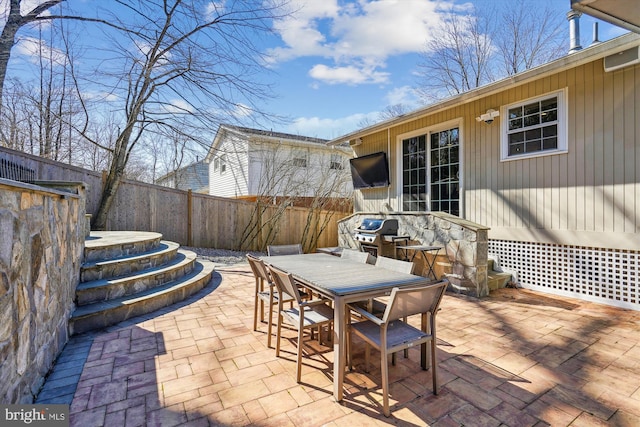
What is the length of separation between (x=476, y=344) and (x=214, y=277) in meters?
4.45

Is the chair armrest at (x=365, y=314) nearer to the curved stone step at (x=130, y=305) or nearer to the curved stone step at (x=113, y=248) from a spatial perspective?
the curved stone step at (x=130, y=305)

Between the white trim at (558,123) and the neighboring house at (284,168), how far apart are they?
18.0 feet

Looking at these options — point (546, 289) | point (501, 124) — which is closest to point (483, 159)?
point (501, 124)

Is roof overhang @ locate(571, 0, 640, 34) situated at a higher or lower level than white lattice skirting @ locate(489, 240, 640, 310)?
higher

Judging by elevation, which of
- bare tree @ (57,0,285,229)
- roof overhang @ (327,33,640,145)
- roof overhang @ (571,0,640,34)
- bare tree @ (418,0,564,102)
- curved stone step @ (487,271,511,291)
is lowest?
curved stone step @ (487,271,511,291)

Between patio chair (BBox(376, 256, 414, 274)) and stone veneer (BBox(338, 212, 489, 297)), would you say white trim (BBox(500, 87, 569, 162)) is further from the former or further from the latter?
patio chair (BBox(376, 256, 414, 274))

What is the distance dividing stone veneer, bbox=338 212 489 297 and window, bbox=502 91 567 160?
152 cm

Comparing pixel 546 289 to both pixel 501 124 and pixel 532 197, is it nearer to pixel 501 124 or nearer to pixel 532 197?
pixel 532 197

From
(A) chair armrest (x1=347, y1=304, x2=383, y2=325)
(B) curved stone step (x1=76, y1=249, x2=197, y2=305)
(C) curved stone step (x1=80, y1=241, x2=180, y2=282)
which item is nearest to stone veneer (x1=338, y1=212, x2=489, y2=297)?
(A) chair armrest (x1=347, y1=304, x2=383, y2=325)

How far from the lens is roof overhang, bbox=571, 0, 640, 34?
2334 millimetres

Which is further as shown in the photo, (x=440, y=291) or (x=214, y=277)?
(x=214, y=277)

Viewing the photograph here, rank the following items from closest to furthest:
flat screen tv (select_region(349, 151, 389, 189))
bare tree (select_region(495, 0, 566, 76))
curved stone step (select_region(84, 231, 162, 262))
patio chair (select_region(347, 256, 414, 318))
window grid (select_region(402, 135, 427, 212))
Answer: patio chair (select_region(347, 256, 414, 318)), curved stone step (select_region(84, 231, 162, 262)), window grid (select_region(402, 135, 427, 212)), flat screen tv (select_region(349, 151, 389, 189)), bare tree (select_region(495, 0, 566, 76))

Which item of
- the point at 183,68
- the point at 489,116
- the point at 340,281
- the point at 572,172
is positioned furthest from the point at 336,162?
the point at 340,281

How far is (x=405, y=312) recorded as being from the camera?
2.12 meters
